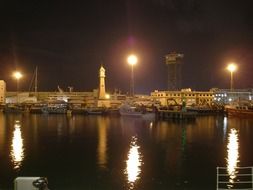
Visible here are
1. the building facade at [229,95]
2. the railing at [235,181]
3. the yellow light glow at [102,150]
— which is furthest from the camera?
the building facade at [229,95]

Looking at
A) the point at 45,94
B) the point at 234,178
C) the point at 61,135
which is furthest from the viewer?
the point at 45,94

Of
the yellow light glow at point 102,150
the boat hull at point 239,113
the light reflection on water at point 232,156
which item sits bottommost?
the light reflection on water at point 232,156

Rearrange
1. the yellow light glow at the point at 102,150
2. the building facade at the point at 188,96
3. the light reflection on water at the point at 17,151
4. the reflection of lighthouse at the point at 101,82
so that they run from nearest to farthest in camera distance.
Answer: the yellow light glow at the point at 102,150
the light reflection on water at the point at 17,151
the reflection of lighthouse at the point at 101,82
the building facade at the point at 188,96

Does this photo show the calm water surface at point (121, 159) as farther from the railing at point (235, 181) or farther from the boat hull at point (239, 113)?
the boat hull at point (239, 113)

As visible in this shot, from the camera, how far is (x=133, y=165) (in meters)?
22.7

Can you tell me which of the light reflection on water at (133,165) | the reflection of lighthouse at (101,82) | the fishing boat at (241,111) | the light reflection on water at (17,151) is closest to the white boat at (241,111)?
the fishing boat at (241,111)

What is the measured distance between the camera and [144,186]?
17469mm

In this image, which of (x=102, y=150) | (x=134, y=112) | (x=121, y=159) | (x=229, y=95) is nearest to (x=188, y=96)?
(x=229, y=95)

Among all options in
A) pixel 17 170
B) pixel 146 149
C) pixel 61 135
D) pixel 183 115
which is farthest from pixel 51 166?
pixel 183 115

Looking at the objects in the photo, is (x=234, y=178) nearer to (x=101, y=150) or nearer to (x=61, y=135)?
(x=101, y=150)

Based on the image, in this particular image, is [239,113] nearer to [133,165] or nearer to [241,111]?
[241,111]

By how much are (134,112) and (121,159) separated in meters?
51.1

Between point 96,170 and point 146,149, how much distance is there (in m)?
9.00

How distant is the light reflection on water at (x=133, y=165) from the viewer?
1892 cm
